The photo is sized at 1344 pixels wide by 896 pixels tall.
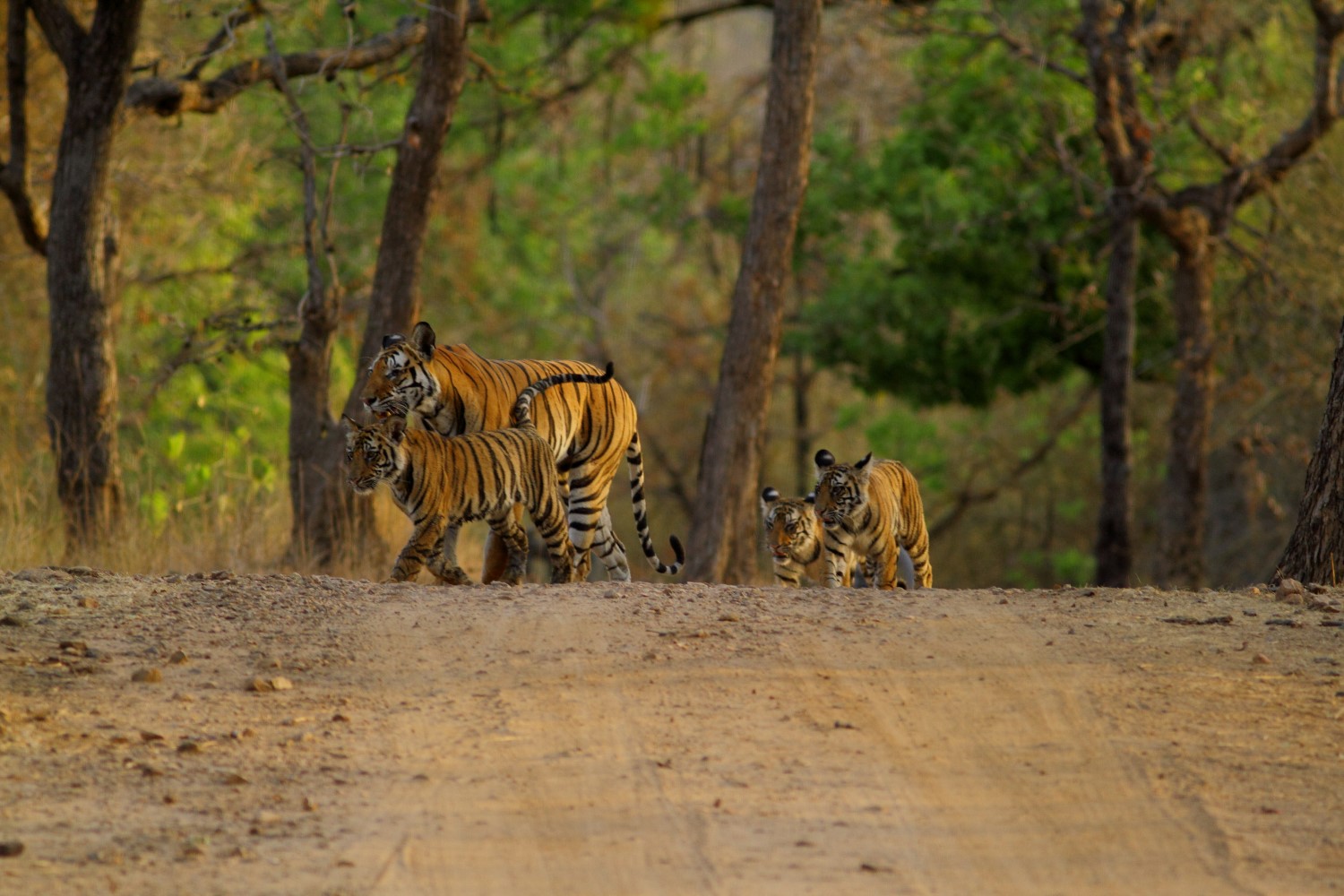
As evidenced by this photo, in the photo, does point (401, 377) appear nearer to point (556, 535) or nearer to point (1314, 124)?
point (556, 535)

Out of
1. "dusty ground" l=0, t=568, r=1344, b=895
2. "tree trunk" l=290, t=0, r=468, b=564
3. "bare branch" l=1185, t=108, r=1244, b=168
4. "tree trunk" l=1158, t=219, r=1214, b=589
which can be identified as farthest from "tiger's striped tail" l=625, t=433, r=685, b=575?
"bare branch" l=1185, t=108, r=1244, b=168

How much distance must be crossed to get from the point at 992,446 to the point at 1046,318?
4.52 meters

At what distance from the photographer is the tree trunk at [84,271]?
38.9ft

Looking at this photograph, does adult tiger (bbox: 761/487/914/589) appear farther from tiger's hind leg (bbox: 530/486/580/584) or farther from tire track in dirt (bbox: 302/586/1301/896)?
tire track in dirt (bbox: 302/586/1301/896)

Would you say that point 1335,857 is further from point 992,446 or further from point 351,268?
point 351,268

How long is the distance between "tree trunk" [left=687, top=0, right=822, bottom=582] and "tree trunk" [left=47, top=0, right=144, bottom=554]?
487 centimetres

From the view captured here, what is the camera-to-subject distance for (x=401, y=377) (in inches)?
356

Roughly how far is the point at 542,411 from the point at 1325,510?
4551mm

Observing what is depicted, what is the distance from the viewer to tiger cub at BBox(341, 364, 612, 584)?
828cm

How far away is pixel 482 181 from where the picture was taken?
1261 inches

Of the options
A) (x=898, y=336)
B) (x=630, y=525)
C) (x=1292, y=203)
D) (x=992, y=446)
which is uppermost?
(x=1292, y=203)

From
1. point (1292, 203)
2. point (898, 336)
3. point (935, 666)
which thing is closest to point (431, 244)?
point (898, 336)

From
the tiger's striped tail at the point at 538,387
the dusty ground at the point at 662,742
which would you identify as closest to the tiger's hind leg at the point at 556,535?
the tiger's striped tail at the point at 538,387

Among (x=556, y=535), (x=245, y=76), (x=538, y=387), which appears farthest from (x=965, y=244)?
(x=556, y=535)
